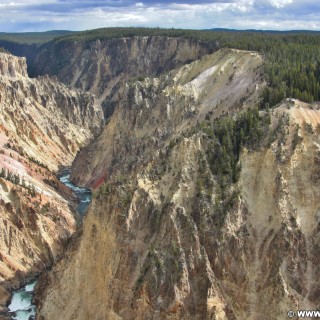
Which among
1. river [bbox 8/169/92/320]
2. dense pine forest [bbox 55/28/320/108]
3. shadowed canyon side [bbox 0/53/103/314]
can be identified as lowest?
river [bbox 8/169/92/320]

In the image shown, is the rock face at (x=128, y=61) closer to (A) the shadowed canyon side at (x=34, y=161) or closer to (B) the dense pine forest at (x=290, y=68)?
(A) the shadowed canyon side at (x=34, y=161)

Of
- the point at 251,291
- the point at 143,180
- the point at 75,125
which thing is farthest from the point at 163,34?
the point at 251,291

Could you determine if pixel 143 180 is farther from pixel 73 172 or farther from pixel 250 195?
pixel 73 172

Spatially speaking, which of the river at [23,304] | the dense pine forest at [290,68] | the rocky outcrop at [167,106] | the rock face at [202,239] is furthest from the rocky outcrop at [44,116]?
the rock face at [202,239]

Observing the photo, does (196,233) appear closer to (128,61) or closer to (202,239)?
(202,239)

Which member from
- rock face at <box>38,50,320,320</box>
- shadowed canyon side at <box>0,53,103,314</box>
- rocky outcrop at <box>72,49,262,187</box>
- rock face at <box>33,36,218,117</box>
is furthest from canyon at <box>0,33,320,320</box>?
rock face at <box>33,36,218,117</box>

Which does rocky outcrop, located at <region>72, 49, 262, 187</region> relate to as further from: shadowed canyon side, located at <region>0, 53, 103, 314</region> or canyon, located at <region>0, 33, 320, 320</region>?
canyon, located at <region>0, 33, 320, 320</region>
